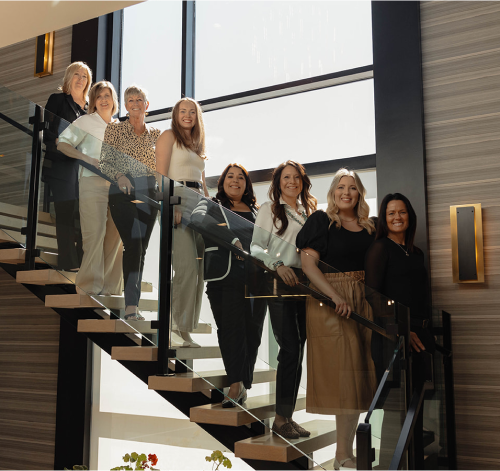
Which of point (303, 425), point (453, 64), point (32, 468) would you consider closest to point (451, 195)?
point (453, 64)

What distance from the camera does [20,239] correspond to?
3699 millimetres

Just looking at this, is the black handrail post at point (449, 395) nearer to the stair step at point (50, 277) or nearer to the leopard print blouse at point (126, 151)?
the leopard print blouse at point (126, 151)

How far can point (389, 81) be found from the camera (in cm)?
415

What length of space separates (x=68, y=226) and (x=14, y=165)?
30.4 inches

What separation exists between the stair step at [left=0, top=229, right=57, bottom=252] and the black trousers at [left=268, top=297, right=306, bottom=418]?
171 cm

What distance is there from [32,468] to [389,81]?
5.03 metres

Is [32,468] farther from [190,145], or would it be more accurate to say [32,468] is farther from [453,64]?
[453,64]

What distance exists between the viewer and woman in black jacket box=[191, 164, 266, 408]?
2703mm

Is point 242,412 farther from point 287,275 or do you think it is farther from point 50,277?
point 50,277

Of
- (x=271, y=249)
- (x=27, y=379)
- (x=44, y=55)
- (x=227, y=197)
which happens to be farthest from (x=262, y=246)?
(x=44, y=55)

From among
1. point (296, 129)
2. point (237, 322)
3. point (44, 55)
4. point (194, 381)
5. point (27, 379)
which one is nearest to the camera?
point (237, 322)

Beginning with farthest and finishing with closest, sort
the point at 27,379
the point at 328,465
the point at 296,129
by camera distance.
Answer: the point at 27,379
the point at 296,129
the point at 328,465

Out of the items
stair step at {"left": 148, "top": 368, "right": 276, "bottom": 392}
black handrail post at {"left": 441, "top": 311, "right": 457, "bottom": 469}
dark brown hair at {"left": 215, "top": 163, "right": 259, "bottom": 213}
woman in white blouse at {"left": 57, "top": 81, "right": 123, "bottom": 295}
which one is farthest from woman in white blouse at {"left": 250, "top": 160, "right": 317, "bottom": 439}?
black handrail post at {"left": 441, "top": 311, "right": 457, "bottom": 469}

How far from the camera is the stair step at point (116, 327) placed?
2.99m
